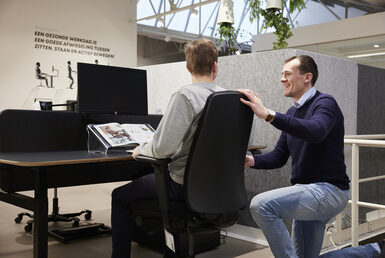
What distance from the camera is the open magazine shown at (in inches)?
91.4

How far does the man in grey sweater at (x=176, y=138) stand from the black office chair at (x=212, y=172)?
0.06 metres

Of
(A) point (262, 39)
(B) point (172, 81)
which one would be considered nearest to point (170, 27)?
(A) point (262, 39)

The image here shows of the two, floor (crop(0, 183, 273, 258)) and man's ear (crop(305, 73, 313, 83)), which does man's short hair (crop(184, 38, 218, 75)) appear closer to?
man's ear (crop(305, 73, 313, 83))

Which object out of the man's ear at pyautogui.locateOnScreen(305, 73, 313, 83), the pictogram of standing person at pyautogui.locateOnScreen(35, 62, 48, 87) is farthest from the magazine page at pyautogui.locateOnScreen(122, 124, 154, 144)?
the pictogram of standing person at pyautogui.locateOnScreen(35, 62, 48, 87)

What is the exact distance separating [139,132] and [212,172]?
39.0 inches

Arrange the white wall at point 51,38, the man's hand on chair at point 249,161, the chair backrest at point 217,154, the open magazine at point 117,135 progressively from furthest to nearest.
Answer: the white wall at point 51,38, the open magazine at point 117,135, the man's hand on chair at point 249,161, the chair backrest at point 217,154

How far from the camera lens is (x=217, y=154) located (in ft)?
5.39

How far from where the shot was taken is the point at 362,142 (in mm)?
2480

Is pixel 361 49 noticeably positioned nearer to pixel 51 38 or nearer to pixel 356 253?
pixel 51 38

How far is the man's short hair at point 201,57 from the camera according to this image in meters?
1.79

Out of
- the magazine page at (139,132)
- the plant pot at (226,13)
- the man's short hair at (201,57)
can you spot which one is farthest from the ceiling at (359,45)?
the man's short hair at (201,57)

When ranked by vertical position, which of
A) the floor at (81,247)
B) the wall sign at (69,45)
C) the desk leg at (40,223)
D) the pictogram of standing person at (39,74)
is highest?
the wall sign at (69,45)

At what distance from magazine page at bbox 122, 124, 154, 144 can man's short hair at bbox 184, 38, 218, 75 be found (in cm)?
78

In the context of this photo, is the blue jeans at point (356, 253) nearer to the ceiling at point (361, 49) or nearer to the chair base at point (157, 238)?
the chair base at point (157, 238)
